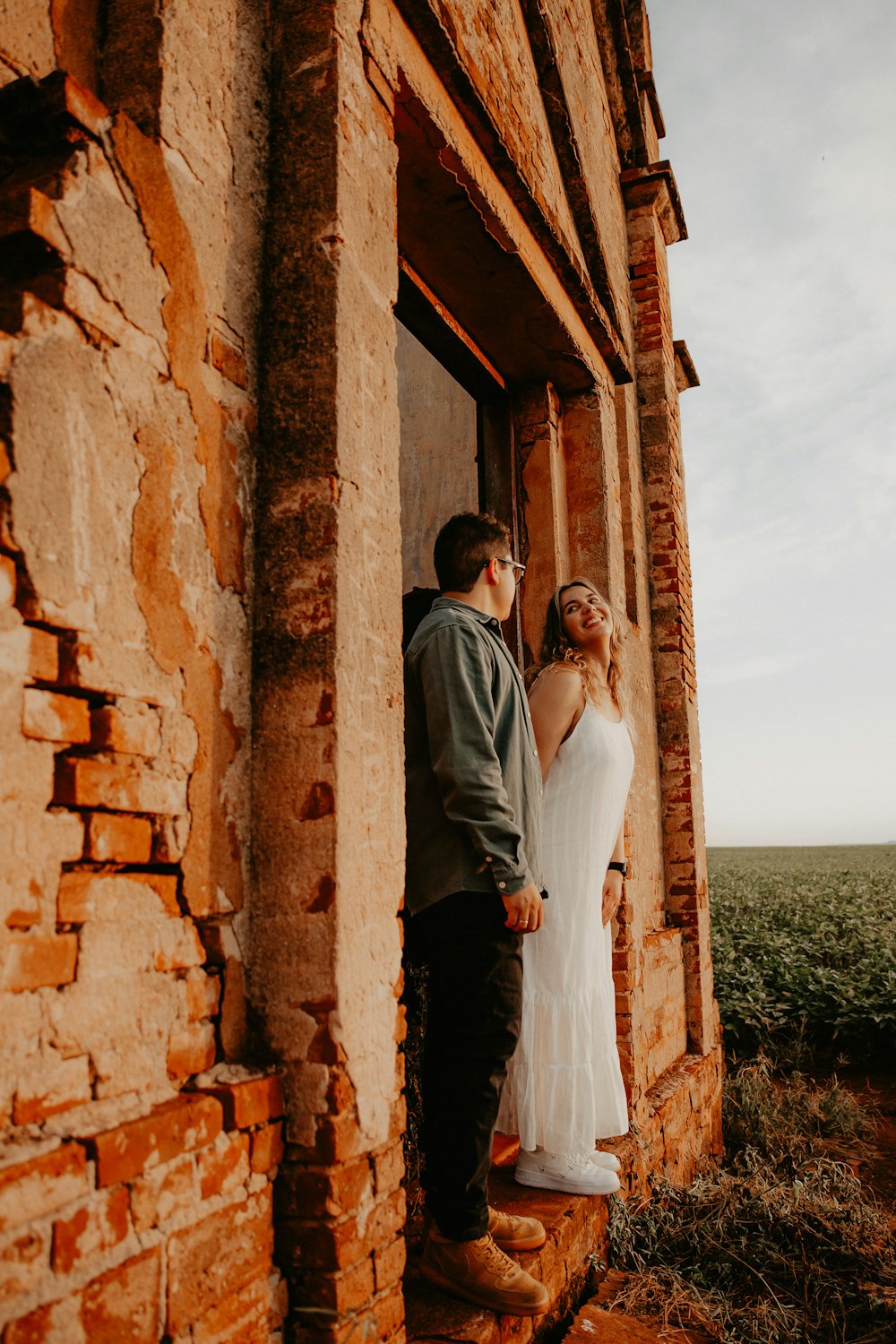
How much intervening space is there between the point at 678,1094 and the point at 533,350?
3.84m

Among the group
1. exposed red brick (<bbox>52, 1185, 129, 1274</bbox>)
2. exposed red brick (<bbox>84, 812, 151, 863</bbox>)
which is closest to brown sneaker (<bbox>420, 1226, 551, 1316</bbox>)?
exposed red brick (<bbox>52, 1185, 129, 1274</bbox>)

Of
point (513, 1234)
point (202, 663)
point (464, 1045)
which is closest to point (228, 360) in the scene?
point (202, 663)

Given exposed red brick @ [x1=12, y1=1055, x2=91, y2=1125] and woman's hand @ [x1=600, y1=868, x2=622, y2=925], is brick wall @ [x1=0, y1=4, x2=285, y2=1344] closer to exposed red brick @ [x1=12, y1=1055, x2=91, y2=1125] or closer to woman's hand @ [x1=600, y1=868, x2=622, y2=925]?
exposed red brick @ [x1=12, y1=1055, x2=91, y2=1125]

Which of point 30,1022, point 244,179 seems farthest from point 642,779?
point 30,1022

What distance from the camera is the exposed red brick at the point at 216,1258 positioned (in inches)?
63.2

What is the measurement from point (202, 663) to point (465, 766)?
0.79 m

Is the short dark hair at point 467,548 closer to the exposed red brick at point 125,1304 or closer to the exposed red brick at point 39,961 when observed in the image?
the exposed red brick at point 39,961

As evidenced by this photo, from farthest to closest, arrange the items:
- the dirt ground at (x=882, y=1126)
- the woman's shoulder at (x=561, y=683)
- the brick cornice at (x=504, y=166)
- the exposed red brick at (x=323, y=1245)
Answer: the dirt ground at (x=882, y=1126)
the woman's shoulder at (x=561, y=683)
the brick cornice at (x=504, y=166)
the exposed red brick at (x=323, y=1245)

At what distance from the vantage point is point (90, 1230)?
144 centimetres

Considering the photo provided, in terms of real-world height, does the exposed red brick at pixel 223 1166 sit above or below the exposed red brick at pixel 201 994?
below

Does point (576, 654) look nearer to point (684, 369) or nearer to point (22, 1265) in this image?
point (22, 1265)

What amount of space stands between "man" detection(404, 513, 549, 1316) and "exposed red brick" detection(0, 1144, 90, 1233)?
3.82ft

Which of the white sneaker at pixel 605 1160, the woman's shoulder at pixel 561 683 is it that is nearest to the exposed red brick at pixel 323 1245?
the white sneaker at pixel 605 1160

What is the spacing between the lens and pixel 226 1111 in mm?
1751
